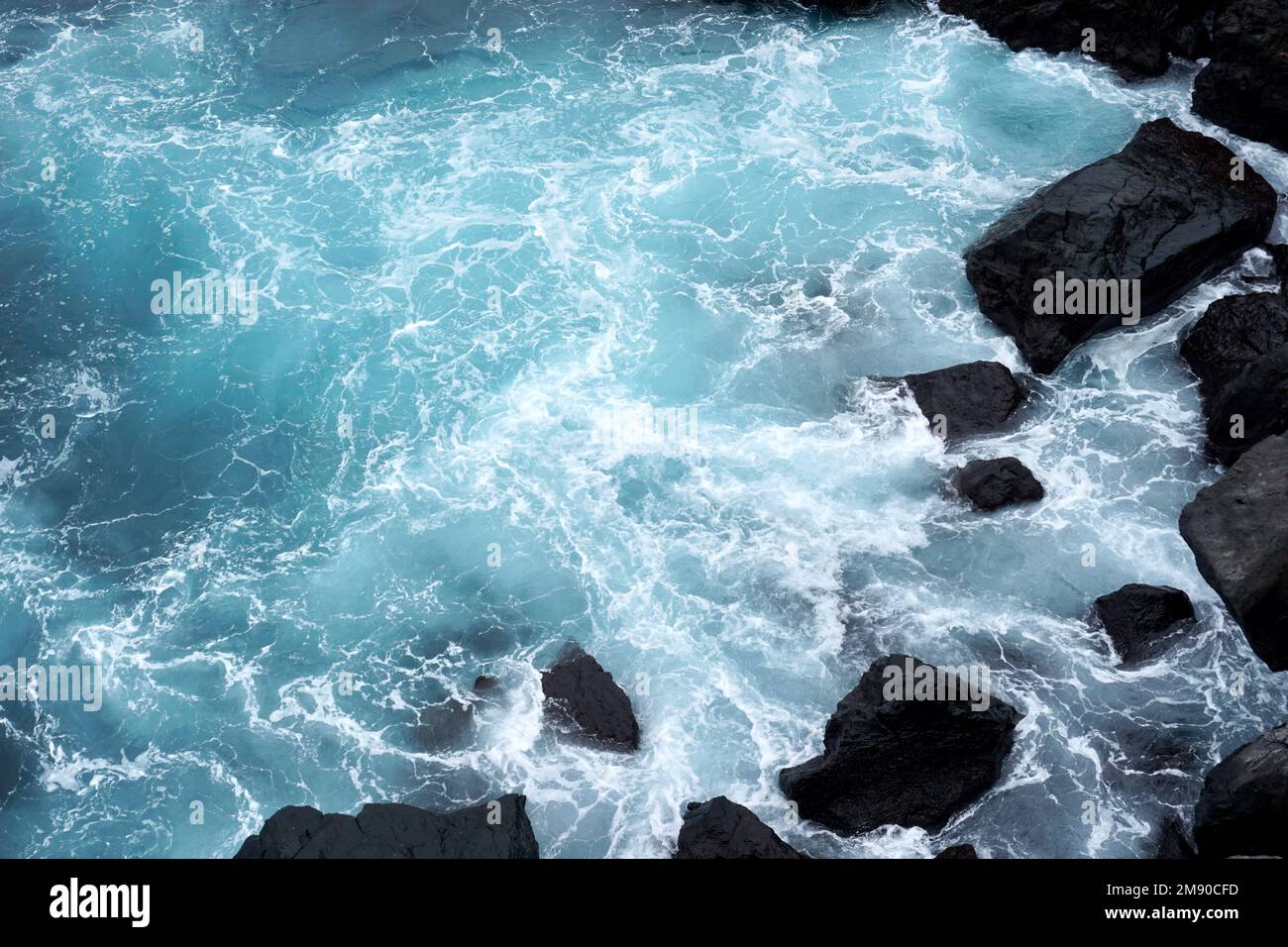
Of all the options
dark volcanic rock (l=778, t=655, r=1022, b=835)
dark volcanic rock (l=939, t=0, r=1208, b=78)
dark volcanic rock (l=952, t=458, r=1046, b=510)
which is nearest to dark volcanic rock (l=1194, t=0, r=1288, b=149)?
dark volcanic rock (l=939, t=0, r=1208, b=78)

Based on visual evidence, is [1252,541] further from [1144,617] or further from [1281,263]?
[1281,263]

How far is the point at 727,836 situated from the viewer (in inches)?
1762

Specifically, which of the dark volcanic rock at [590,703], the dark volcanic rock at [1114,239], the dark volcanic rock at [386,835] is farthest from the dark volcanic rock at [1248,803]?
the dark volcanic rock at [386,835]

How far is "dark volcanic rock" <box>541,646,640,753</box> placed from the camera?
50656 mm

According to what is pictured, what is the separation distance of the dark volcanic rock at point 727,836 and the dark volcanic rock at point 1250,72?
56.1m

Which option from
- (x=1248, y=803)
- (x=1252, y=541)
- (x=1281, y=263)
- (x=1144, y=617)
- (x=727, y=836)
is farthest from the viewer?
(x=1281, y=263)

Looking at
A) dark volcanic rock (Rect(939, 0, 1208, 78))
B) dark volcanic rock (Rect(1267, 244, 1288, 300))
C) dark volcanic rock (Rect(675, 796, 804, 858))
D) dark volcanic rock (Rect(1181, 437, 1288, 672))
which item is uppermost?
dark volcanic rock (Rect(939, 0, 1208, 78))

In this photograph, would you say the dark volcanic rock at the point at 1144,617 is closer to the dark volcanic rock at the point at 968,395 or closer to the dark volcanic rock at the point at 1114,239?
the dark volcanic rock at the point at 968,395

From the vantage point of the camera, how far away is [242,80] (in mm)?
81562

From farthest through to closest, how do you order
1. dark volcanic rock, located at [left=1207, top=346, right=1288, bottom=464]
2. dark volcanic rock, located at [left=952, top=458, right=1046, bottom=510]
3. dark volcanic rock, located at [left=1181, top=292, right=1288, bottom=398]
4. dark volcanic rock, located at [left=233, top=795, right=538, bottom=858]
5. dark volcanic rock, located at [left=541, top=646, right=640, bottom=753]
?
dark volcanic rock, located at [left=1181, top=292, right=1288, bottom=398], dark volcanic rock, located at [left=952, top=458, right=1046, bottom=510], dark volcanic rock, located at [left=1207, top=346, right=1288, bottom=464], dark volcanic rock, located at [left=541, top=646, right=640, bottom=753], dark volcanic rock, located at [left=233, top=795, right=538, bottom=858]

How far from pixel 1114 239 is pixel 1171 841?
3289 cm

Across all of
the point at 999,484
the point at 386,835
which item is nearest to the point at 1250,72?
the point at 999,484

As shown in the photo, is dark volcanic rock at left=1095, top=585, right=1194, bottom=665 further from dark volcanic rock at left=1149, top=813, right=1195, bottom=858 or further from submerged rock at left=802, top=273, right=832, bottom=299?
submerged rock at left=802, top=273, right=832, bottom=299

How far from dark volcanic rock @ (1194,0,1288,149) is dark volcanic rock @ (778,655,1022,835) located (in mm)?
46735
